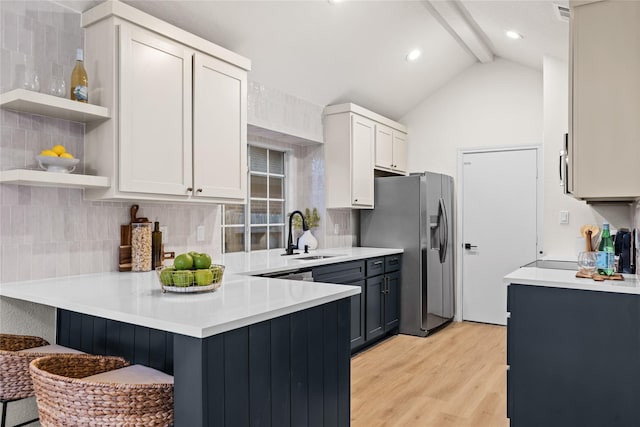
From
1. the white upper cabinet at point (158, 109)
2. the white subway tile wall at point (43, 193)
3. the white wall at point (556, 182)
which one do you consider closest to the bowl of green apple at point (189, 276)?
the white upper cabinet at point (158, 109)

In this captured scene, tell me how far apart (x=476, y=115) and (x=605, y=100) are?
3079 mm

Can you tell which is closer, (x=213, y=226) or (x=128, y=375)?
(x=128, y=375)

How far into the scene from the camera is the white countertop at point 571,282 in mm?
2215

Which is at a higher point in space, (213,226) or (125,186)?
(125,186)

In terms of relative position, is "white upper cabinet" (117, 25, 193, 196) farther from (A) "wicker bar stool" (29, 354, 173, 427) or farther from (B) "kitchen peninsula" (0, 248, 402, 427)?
(A) "wicker bar stool" (29, 354, 173, 427)

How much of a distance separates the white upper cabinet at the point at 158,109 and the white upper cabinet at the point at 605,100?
2.03 meters

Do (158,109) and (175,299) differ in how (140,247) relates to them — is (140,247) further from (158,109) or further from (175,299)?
(175,299)

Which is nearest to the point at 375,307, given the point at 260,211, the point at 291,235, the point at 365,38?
the point at 291,235

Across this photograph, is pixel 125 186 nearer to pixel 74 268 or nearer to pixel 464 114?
pixel 74 268

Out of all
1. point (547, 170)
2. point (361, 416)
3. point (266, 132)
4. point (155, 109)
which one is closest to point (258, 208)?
point (266, 132)

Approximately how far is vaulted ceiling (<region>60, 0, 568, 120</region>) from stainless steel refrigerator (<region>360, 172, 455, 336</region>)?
3.51ft

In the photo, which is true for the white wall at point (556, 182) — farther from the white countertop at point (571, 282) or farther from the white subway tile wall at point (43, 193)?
the white subway tile wall at point (43, 193)

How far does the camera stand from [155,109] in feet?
8.50

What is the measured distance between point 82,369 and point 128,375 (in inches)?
8.1
